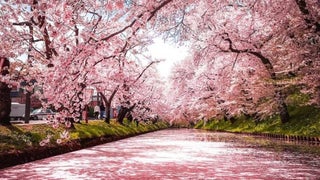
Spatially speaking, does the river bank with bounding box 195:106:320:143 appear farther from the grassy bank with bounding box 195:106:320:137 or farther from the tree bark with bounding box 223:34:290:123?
the tree bark with bounding box 223:34:290:123

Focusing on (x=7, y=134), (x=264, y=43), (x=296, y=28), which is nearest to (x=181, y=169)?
(x=7, y=134)

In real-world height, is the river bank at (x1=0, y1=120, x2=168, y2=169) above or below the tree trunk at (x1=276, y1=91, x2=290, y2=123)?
below

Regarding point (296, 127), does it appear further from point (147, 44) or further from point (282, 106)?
point (147, 44)

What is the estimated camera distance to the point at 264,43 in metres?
27.2

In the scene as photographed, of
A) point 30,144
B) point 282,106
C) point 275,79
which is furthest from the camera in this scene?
point 282,106

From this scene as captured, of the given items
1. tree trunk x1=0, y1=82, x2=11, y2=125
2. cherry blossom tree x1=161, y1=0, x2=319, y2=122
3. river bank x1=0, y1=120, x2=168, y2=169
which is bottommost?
river bank x1=0, y1=120, x2=168, y2=169

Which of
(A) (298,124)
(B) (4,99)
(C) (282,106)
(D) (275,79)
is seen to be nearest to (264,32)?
(D) (275,79)

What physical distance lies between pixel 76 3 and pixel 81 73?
4.96ft

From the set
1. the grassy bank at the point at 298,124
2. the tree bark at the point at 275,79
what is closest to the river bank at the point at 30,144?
the tree bark at the point at 275,79

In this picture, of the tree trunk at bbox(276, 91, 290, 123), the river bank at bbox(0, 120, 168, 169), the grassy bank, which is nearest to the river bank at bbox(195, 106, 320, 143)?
the grassy bank

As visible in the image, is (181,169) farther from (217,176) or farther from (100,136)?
(100,136)

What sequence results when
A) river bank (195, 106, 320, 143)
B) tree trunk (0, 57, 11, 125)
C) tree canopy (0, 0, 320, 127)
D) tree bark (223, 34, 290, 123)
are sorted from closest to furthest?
tree canopy (0, 0, 320, 127) → tree trunk (0, 57, 11, 125) → river bank (195, 106, 320, 143) → tree bark (223, 34, 290, 123)

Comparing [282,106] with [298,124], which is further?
[282,106]

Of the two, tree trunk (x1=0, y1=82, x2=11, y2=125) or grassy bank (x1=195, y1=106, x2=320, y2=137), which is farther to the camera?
grassy bank (x1=195, y1=106, x2=320, y2=137)
